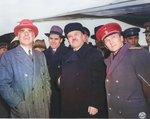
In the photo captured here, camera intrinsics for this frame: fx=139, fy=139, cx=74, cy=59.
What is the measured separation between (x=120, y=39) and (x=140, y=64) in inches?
13.7

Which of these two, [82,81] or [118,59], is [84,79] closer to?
[82,81]

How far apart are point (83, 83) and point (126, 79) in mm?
502

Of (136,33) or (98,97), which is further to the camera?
(136,33)

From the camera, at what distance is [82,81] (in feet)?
5.37

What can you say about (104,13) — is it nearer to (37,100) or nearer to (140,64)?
(140,64)

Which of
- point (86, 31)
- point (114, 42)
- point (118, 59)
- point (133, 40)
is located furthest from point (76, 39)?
point (133, 40)

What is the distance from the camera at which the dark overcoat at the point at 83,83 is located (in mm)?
1549

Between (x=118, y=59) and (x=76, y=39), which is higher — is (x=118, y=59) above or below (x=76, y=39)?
below

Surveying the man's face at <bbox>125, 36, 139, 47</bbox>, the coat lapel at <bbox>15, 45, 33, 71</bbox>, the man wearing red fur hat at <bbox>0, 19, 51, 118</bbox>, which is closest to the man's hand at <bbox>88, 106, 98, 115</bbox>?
the man wearing red fur hat at <bbox>0, 19, 51, 118</bbox>

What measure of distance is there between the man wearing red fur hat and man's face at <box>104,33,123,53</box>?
0.90 meters

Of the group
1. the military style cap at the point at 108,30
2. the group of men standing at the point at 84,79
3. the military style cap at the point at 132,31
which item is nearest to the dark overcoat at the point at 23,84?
the group of men standing at the point at 84,79

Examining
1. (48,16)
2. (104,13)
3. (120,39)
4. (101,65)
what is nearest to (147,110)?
(101,65)

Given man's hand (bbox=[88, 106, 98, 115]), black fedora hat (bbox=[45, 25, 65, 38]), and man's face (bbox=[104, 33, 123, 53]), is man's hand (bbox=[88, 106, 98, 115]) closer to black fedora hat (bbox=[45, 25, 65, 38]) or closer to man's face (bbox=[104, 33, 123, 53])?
man's face (bbox=[104, 33, 123, 53])

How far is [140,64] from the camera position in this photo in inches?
49.6
